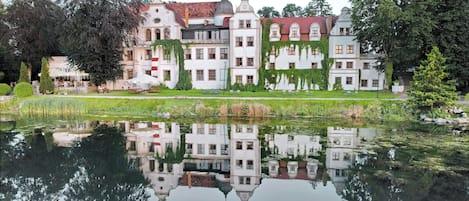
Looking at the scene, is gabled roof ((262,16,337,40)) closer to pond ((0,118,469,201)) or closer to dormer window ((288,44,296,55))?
dormer window ((288,44,296,55))

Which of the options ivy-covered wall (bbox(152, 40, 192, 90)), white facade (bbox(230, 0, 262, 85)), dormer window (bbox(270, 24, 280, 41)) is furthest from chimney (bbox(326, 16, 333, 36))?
ivy-covered wall (bbox(152, 40, 192, 90))

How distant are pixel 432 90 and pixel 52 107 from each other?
1107 inches

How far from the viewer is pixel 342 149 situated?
1689cm

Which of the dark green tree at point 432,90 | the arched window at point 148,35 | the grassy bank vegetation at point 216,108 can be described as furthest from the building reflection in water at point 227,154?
the arched window at point 148,35

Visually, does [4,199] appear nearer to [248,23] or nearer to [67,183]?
[67,183]

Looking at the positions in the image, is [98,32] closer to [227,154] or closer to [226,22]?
[226,22]

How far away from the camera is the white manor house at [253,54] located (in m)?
36.0

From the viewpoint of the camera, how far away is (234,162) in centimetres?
1530

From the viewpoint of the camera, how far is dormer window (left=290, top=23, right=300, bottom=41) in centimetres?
3681

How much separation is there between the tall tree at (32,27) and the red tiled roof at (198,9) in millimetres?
13011

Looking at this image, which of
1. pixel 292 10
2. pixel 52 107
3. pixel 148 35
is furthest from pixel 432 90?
pixel 292 10

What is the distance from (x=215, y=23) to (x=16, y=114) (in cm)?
2180

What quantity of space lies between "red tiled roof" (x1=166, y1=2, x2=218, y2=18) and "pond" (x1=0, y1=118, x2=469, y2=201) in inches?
891

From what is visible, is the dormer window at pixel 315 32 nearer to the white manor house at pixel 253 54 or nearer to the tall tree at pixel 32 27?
the white manor house at pixel 253 54
